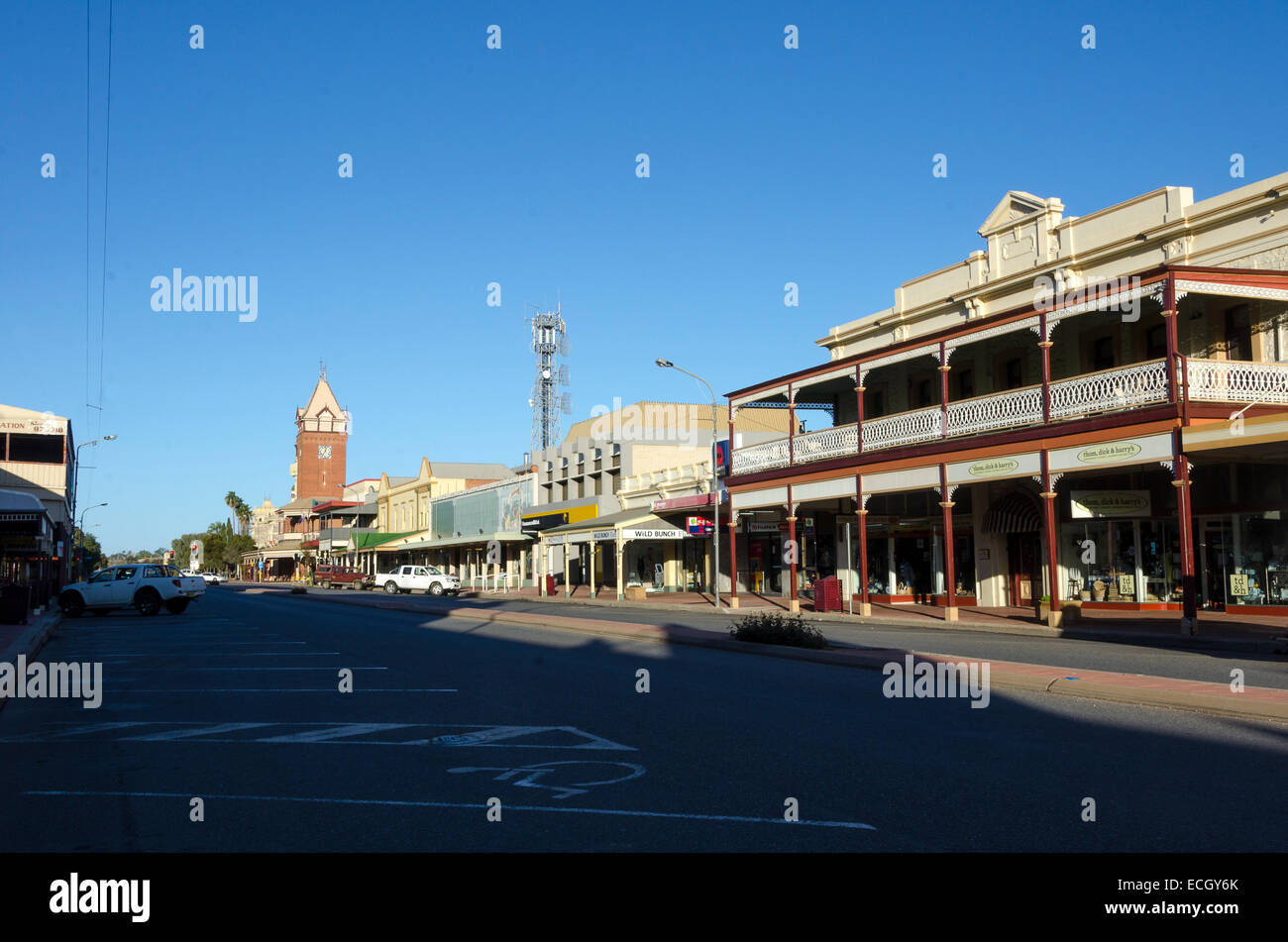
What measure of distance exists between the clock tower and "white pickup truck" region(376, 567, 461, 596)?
98.6 metres


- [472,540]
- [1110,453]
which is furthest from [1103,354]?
[472,540]

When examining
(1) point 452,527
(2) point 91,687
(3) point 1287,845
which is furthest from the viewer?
(1) point 452,527

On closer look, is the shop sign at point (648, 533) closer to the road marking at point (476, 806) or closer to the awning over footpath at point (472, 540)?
the awning over footpath at point (472, 540)

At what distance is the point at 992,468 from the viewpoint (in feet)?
89.5

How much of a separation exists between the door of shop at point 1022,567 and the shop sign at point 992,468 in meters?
3.60

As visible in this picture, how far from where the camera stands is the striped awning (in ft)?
97.6

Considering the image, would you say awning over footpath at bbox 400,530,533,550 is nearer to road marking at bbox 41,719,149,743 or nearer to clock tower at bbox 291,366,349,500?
road marking at bbox 41,719,149,743

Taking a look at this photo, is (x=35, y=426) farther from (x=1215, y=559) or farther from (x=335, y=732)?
(x=335, y=732)

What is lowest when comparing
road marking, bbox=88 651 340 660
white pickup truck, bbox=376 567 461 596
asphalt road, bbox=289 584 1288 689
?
asphalt road, bbox=289 584 1288 689

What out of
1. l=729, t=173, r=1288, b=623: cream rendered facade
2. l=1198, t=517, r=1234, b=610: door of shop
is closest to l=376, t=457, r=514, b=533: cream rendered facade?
l=729, t=173, r=1288, b=623: cream rendered facade
